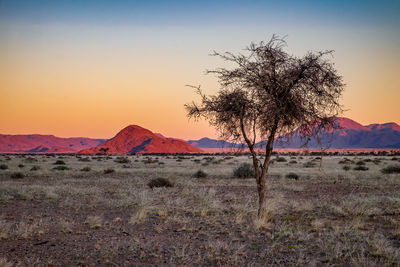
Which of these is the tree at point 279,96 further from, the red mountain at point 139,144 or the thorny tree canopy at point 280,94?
the red mountain at point 139,144

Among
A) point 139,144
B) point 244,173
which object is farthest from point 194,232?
point 139,144

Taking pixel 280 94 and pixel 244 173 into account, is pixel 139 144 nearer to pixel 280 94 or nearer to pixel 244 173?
pixel 244 173

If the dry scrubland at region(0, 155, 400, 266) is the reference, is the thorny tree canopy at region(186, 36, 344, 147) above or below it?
above

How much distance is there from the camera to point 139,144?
171375mm

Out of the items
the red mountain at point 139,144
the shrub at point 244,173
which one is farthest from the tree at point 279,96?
the red mountain at point 139,144

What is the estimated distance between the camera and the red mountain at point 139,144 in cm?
16332

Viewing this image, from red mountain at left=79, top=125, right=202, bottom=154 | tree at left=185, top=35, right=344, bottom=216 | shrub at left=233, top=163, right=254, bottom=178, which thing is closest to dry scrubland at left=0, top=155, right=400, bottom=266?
tree at left=185, top=35, right=344, bottom=216

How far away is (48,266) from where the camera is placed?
22.6 ft

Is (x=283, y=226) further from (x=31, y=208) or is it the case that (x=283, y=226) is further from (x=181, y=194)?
(x=31, y=208)

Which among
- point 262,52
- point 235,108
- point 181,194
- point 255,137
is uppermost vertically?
point 262,52

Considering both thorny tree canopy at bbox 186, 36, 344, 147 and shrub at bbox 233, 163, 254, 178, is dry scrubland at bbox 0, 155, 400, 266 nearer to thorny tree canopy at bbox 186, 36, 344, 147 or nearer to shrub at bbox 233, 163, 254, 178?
thorny tree canopy at bbox 186, 36, 344, 147

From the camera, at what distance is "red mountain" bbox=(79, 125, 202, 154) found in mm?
163325

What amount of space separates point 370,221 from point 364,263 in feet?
16.7

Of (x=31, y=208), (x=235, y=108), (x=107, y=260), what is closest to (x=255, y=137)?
(x=235, y=108)
